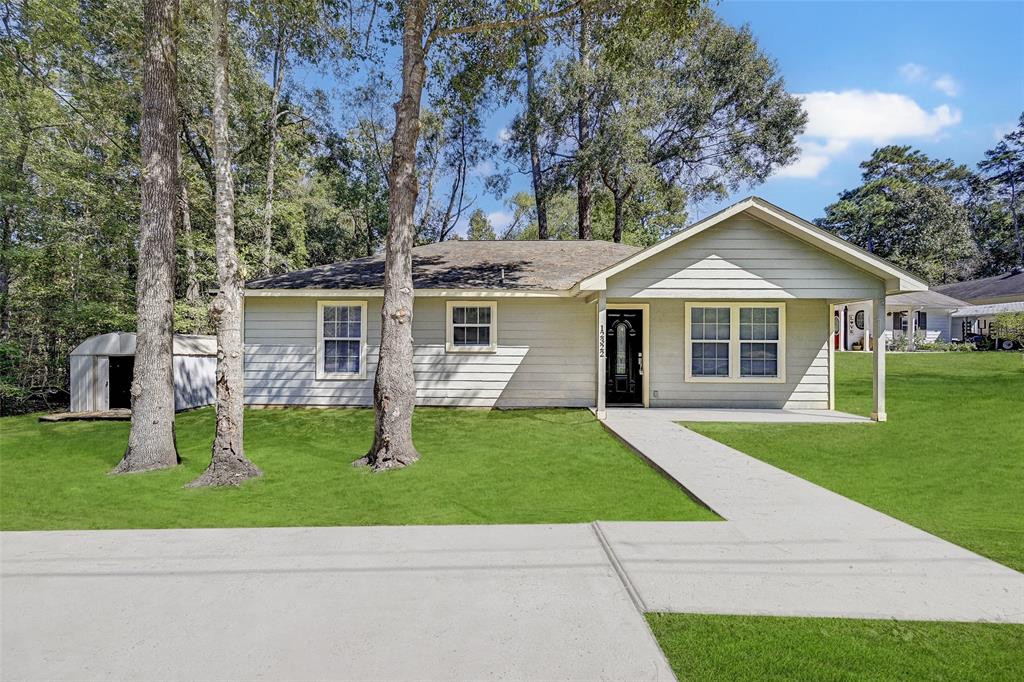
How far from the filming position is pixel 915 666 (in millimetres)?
2191

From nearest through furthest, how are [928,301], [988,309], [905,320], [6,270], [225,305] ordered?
[225,305], [6,270], [988,309], [928,301], [905,320]

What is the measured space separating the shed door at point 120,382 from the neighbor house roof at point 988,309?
31301mm

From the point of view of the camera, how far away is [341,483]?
555 cm

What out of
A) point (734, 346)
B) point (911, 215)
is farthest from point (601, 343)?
point (911, 215)

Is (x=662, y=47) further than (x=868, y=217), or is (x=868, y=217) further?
(x=868, y=217)

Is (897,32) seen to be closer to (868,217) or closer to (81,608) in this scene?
(81,608)

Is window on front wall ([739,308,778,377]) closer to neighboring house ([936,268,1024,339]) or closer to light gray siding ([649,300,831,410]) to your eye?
light gray siding ([649,300,831,410])

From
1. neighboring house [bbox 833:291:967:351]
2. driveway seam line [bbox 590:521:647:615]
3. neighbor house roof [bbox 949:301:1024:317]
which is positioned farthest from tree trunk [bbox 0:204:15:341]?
neighbor house roof [bbox 949:301:1024:317]

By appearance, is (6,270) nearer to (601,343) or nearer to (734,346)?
(601,343)

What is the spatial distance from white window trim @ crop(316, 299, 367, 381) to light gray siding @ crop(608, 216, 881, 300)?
5.60 meters

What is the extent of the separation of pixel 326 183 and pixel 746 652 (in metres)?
22.6

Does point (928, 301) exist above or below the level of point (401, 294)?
above

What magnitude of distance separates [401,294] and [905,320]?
29.9 m

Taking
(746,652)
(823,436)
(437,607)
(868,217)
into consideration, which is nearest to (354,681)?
(437,607)
